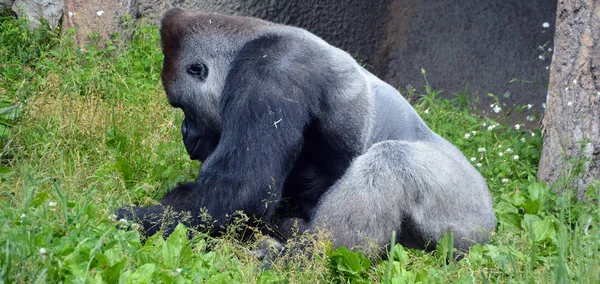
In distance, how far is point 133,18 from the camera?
5.43 m

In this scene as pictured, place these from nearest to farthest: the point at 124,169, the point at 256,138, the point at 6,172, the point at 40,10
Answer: the point at 256,138 → the point at 6,172 → the point at 124,169 → the point at 40,10

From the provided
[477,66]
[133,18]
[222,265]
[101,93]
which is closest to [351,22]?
[477,66]

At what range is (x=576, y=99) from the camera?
3.89 meters

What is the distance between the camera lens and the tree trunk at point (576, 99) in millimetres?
3826

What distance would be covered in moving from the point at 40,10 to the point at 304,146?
9.94ft

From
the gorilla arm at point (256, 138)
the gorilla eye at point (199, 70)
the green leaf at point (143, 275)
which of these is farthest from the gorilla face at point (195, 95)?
the green leaf at point (143, 275)

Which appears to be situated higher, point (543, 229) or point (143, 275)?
point (143, 275)

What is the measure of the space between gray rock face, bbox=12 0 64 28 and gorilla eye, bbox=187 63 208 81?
8.38ft

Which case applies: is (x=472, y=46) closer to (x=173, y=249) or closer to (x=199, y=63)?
(x=199, y=63)

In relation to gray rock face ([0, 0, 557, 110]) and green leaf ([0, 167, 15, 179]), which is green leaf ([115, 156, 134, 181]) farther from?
gray rock face ([0, 0, 557, 110])

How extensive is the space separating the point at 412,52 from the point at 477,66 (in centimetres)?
53

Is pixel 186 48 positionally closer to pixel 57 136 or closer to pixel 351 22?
pixel 57 136

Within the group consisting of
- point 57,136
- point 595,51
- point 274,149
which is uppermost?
point 595,51

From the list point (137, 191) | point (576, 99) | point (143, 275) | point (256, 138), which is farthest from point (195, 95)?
point (576, 99)
